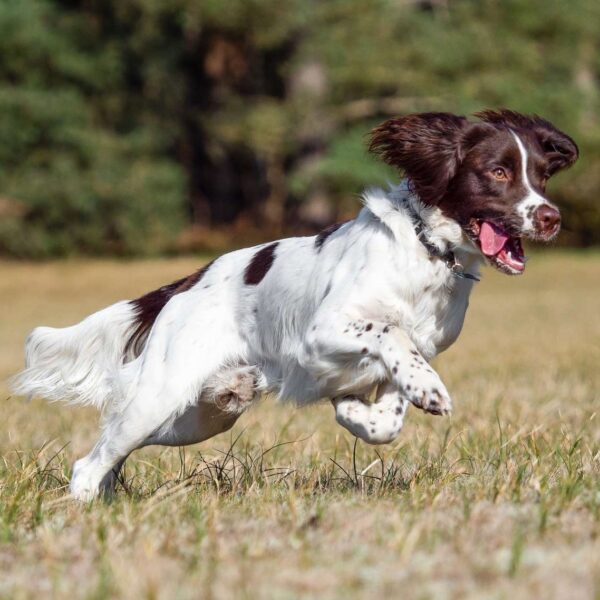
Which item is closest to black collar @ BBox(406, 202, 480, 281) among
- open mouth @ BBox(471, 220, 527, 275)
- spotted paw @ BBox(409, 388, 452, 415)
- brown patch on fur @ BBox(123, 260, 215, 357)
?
open mouth @ BBox(471, 220, 527, 275)

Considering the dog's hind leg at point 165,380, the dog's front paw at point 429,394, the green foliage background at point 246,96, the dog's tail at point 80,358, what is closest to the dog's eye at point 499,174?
the dog's front paw at point 429,394

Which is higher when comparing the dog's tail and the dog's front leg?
the dog's front leg

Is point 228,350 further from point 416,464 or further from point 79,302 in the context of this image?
point 79,302

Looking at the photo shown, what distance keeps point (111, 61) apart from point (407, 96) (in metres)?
6.82

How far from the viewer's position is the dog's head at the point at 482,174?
175 inches

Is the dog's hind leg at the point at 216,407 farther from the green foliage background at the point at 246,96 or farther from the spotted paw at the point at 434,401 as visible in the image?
the green foliage background at the point at 246,96

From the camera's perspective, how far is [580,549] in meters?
3.00

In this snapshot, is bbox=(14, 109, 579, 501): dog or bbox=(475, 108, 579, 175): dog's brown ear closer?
bbox=(14, 109, 579, 501): dog

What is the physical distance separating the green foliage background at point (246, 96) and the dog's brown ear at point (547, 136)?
2043 cm

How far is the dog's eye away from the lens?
4539mm

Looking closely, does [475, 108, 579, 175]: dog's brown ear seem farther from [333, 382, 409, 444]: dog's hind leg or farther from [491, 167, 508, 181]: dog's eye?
[333, 382, 409, 444]: dog's hind leg

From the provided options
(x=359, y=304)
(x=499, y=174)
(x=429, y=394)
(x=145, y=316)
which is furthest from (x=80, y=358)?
(x=499, y=174)

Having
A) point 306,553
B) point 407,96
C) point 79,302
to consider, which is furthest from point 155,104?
point 306,553

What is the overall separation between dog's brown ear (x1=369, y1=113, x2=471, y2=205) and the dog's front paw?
751 mm
